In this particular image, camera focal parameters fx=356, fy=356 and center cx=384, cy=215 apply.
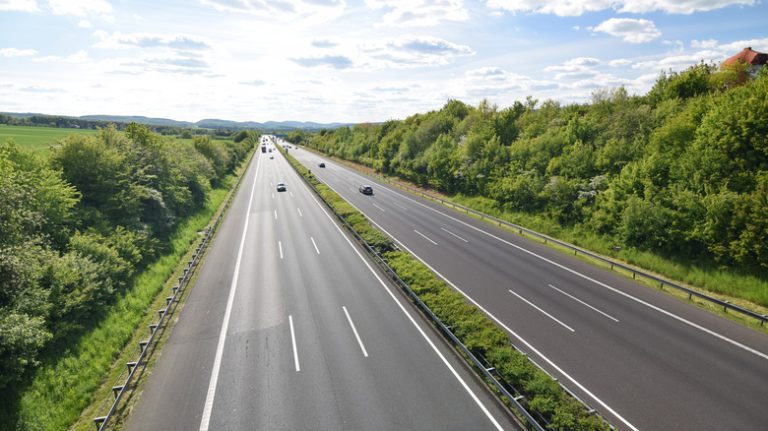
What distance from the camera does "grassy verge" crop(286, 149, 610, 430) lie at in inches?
440

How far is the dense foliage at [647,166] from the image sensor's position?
23.0 meters

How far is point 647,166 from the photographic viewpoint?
29.1 meters

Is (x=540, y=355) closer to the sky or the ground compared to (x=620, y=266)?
closer to the ground

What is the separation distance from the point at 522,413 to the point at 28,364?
1764 cm

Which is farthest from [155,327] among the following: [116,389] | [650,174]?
[650,174]

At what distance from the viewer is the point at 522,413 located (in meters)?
11.7

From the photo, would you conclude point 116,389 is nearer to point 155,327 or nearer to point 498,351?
point 155,327

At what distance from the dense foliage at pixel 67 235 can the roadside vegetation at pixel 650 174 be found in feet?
113

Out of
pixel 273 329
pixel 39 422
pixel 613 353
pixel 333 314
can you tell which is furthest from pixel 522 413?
pixel 39 422

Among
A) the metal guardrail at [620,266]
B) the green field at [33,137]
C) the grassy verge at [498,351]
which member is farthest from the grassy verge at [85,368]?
the metal guardrail at [620,266]

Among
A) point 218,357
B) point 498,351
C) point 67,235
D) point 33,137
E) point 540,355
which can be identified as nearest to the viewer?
point 498,351

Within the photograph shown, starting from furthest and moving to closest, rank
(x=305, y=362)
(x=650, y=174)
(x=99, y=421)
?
1. (x=650, y=174)
2. (x=305, y=362)
3. (x=99, y=421)

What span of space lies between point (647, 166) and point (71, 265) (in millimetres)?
39413

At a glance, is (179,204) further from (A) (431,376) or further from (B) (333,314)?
(A) (431,376)
